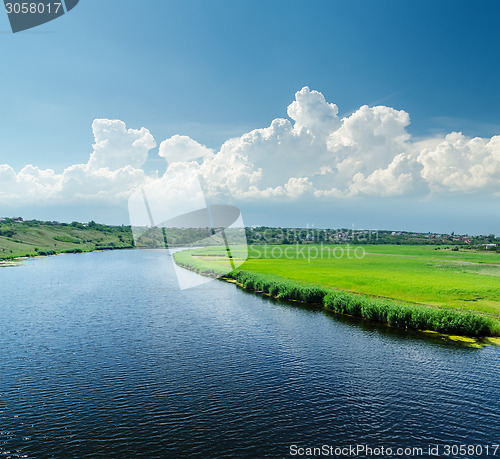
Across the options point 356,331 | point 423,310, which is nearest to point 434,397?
point 356,331

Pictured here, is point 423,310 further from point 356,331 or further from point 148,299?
point 148,299

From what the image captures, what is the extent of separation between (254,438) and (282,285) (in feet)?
138

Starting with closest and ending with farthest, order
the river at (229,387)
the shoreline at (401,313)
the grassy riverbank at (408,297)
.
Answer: the river at (229,387), the shoreline at (401,313), the grassy riverbank at (408,297)

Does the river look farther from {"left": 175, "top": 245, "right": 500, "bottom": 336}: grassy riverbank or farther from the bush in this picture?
{"left": 175, "top": 245, "right": 500, "bottom": 336}: grassy riverbank

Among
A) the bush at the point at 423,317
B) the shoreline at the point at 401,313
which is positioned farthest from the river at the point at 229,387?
the shoreline at the point at 401,313

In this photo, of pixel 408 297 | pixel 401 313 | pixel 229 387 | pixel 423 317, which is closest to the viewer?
pixel 229 387

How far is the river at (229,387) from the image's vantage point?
1852 cm

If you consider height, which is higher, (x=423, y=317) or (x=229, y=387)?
(x=423, y=317)

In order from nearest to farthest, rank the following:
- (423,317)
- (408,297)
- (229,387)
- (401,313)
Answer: (229,387)
(423,317)
(401,313)
(408,297)

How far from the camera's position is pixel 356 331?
3844cm

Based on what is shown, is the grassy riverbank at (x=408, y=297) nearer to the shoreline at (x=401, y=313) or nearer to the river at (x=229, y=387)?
the shoreline at (x=401, y=313)

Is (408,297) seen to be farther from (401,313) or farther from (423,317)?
(423,317)

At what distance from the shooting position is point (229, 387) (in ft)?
79.8

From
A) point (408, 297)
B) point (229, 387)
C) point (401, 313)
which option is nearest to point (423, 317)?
point (401, 313)
